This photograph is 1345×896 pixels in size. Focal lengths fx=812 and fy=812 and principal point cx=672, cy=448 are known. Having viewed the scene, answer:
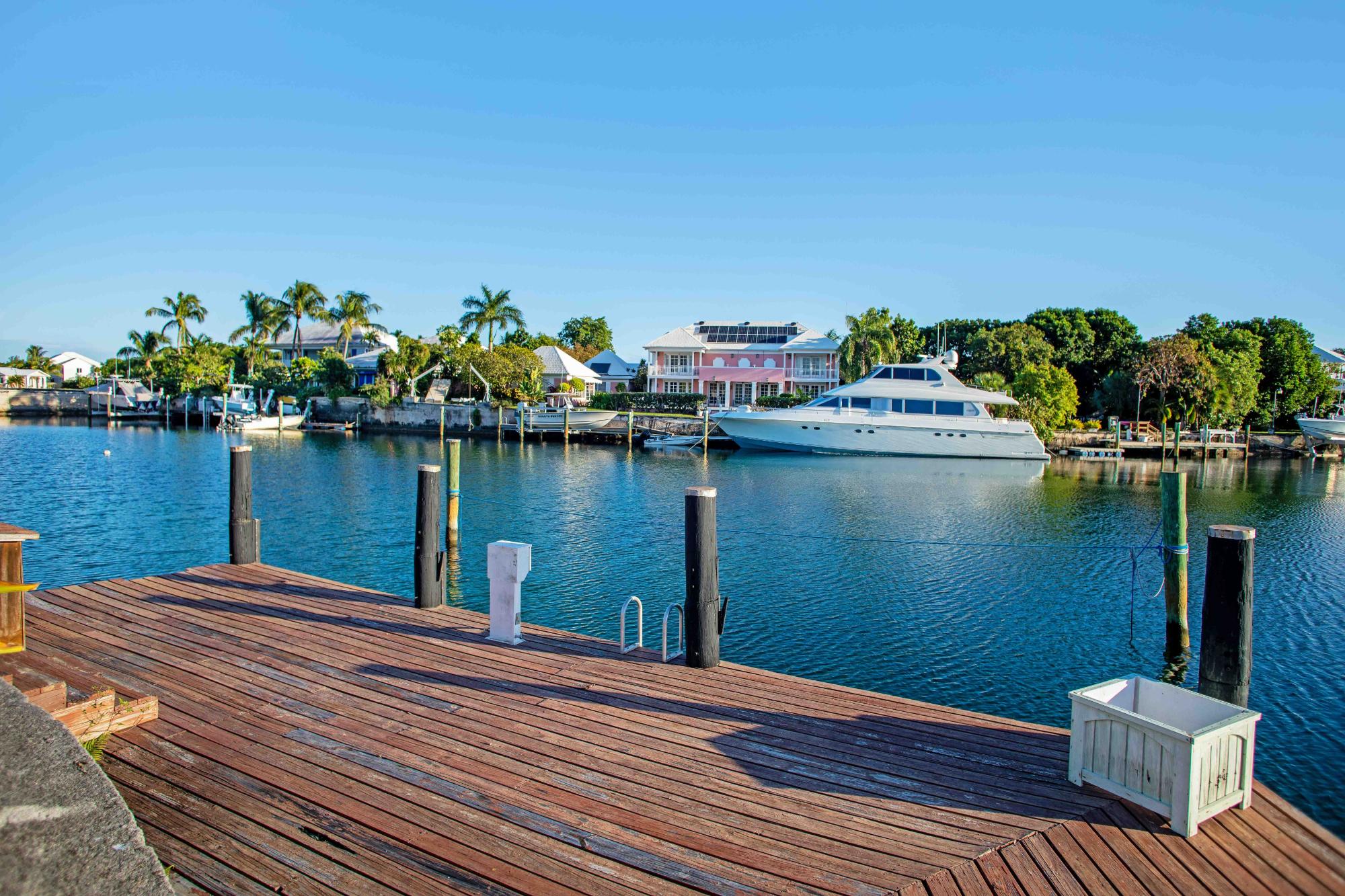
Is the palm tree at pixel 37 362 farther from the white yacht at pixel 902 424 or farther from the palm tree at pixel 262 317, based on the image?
the white yacht at pixel 902 424

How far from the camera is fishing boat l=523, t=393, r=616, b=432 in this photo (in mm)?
55188

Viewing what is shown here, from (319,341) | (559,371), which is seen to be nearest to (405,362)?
(559,371)

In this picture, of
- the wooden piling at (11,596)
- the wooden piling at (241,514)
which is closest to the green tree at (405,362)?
the wooden piling at (241,514)

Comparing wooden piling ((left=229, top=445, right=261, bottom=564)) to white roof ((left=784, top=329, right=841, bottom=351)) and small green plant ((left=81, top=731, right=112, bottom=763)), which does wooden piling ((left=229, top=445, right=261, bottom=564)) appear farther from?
white roof ((left=784, top=329, right=841, bottom=351))

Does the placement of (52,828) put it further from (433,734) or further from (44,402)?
(44,402)

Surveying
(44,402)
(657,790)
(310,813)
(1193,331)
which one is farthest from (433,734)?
(44,402)

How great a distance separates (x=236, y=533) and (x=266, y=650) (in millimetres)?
4252

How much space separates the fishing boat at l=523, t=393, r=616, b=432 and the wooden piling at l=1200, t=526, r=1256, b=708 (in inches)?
1934

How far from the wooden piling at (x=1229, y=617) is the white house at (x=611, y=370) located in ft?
221

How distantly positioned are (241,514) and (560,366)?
58.3 m

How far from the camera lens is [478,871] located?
3.99 m

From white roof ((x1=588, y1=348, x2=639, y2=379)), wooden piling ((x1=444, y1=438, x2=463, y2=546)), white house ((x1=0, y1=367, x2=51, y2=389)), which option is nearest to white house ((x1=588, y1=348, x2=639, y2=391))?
white roof ((x1=588, y1=348, x2=639, y2=379))

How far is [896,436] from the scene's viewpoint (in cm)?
4706

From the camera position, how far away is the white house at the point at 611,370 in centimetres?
7369
